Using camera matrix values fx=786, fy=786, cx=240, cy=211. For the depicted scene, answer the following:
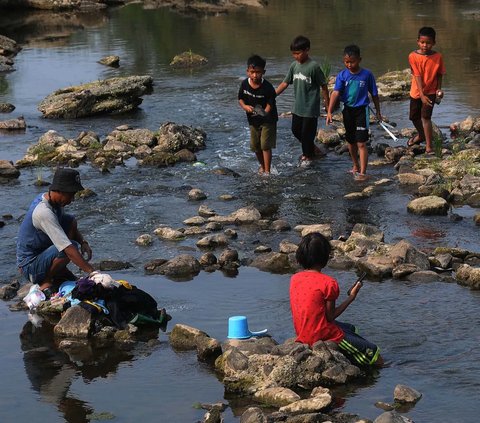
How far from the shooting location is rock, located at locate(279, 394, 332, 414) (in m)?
4.98

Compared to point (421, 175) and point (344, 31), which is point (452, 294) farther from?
point (344, 31)

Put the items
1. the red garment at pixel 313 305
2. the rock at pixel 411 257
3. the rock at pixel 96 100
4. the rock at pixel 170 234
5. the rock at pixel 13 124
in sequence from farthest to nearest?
the rock at pixel 96 100
the rock at pixel 13 124
the rock at pixel 170 234
the rock at pixel 411 257
the red garment at pixel 313 305

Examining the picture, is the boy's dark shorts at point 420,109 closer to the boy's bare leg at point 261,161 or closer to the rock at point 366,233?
the boy's bare leg at point 261,161

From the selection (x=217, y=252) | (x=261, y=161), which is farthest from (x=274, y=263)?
(x=261, y=161)

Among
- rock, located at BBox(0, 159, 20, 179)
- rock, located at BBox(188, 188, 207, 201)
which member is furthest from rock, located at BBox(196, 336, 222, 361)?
rock, located at BBox(0, 159, 20, 179)

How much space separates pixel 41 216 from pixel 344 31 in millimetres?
23395

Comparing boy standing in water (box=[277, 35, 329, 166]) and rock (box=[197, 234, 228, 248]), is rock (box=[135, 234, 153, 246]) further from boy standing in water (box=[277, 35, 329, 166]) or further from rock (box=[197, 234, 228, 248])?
boy standing in water (box=[277, 35, 329, 166])

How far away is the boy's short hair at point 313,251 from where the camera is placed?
223 inches

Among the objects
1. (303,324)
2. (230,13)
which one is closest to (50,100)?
(303,324)

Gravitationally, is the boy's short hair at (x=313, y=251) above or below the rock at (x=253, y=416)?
above

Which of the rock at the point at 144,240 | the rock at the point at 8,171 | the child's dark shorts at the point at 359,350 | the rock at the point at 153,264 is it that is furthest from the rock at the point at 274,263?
the rock at the point at 8,171

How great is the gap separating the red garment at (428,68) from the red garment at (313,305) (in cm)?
→ 677

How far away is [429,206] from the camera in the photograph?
9352 millimetres

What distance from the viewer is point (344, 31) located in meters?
28.7
